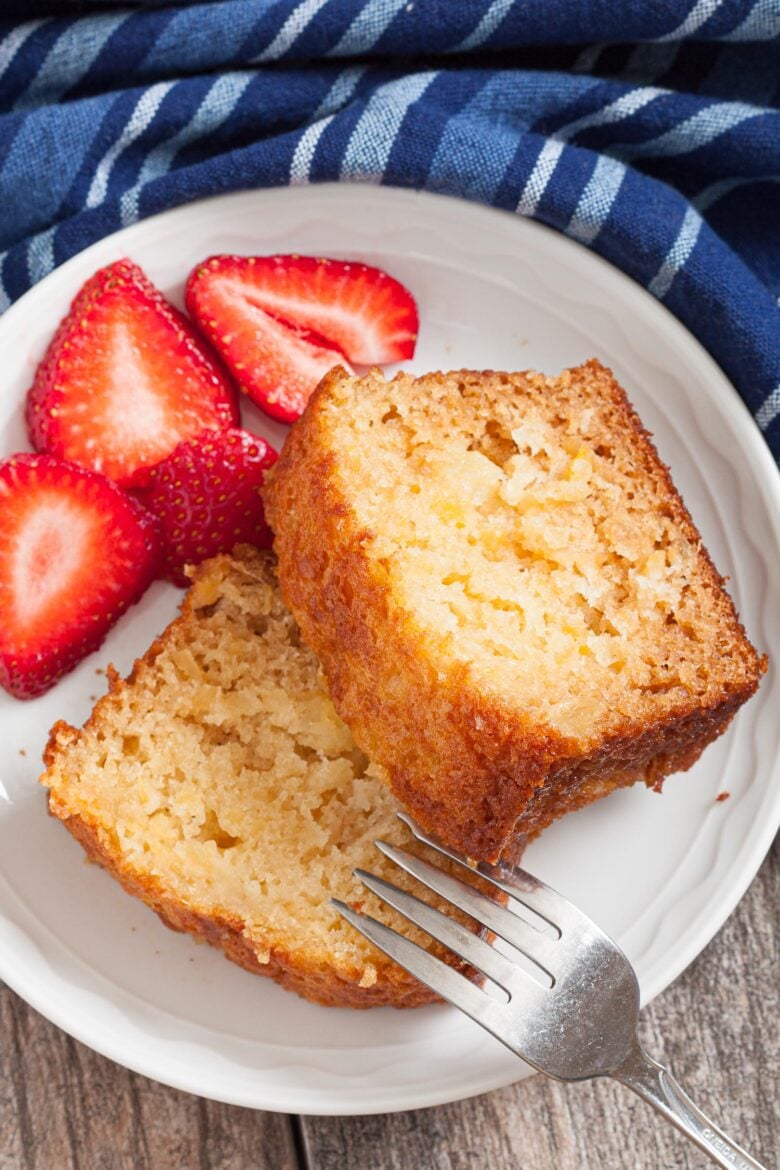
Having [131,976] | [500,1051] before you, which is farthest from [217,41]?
[500,1051]

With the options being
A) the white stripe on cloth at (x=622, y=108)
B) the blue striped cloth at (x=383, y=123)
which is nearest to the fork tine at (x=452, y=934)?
the blue striped cloth at (x=383, y=123)

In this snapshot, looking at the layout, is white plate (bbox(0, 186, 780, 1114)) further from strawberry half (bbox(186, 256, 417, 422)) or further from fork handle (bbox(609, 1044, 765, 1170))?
fork handle (bbox(609, 1044, 765, 1170))

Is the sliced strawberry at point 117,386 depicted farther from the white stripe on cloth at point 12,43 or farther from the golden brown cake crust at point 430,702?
the white stripe on cloth at point 12,43

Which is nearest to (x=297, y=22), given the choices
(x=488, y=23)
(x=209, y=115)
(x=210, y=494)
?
(x=209, y=115)

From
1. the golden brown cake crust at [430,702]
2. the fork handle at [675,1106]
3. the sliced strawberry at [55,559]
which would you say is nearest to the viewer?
the golden brown cake crust at [430,702]

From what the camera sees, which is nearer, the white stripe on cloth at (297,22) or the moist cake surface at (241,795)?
the moist cake surface at (241,795)

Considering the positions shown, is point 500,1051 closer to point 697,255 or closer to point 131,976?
point 131,976

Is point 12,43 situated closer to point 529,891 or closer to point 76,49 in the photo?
point 76,49
